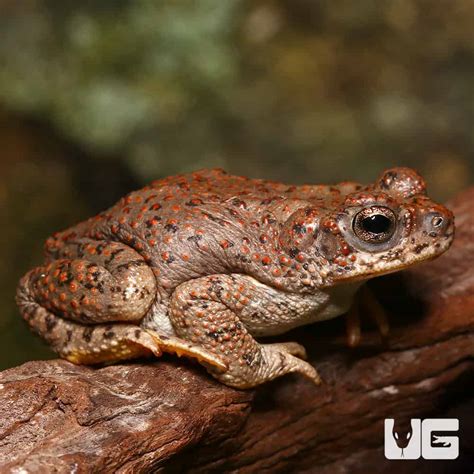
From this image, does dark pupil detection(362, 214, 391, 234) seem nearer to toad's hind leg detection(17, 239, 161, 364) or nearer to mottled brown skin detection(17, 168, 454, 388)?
mottled brown skin detection(17, 168, 454, 388)

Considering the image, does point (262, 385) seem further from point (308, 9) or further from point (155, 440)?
point (308, 9)

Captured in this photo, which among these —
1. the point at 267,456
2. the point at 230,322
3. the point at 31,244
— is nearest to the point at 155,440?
the point at 230,322

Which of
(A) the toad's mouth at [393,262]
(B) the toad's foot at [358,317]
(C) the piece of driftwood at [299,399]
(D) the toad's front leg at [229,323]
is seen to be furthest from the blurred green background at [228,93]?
(A) the toad's mouth at [393,262]

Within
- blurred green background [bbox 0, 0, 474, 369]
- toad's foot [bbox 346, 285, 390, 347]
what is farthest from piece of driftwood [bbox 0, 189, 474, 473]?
blurred green background [bbox 0, 0, 474, 369]

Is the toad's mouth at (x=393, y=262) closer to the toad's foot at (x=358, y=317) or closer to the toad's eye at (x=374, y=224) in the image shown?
the toad's eye at (x=374, y=224)

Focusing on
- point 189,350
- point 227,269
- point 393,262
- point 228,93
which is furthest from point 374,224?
point 228,93
